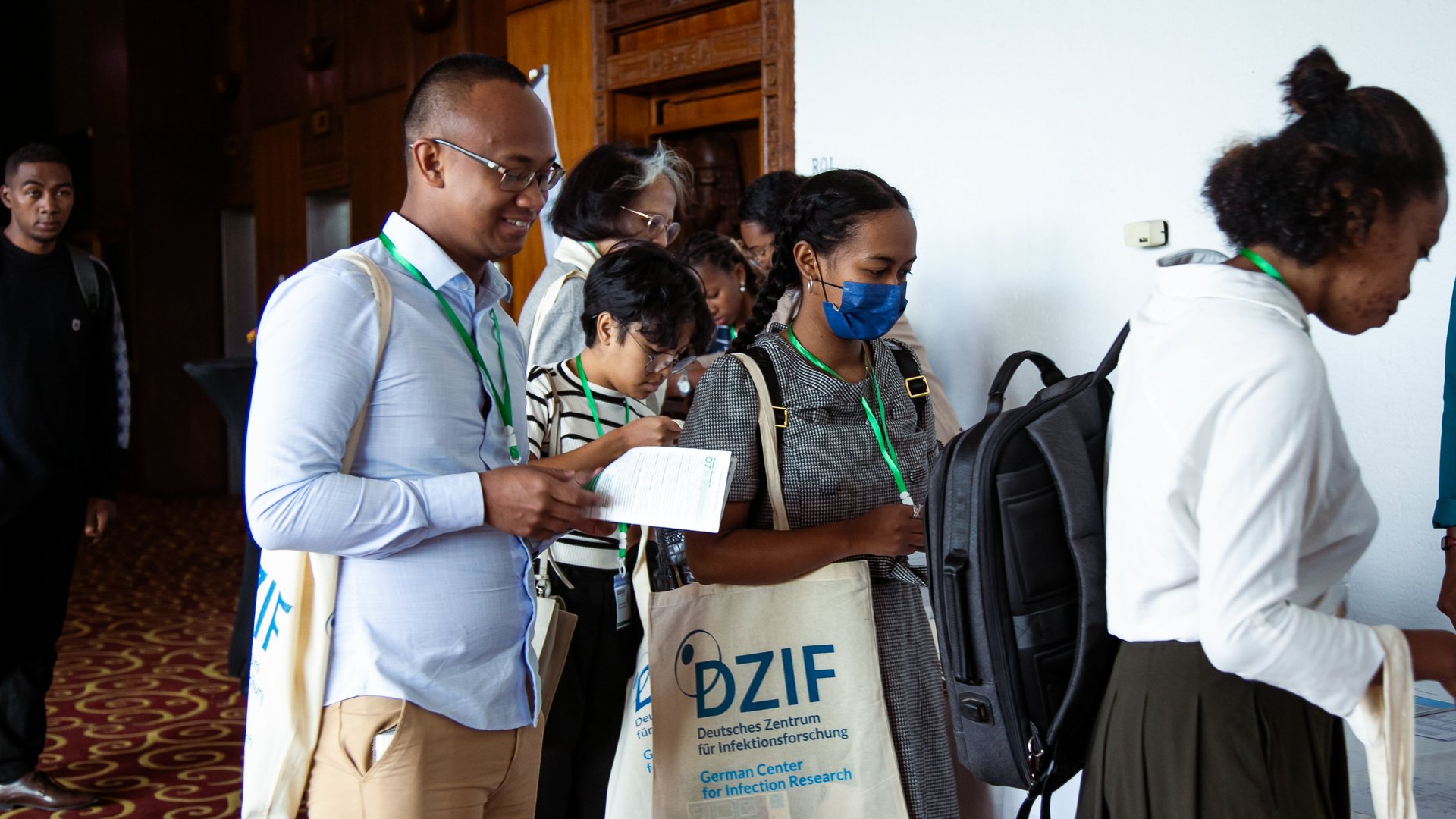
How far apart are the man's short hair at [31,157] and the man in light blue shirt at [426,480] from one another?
2.50 m

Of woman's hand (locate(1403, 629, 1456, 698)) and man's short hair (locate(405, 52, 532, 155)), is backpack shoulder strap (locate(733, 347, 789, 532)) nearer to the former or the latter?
man's short hair (locate(405, 52, 532, 155))

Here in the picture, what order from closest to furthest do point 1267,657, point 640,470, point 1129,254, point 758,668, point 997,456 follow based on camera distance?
point 1267,657 < point 997,456 < point 640,470 < point 758,668 < point 1129,254

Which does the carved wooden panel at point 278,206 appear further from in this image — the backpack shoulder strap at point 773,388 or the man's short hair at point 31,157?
the backpack shoulder strap at point 773,388

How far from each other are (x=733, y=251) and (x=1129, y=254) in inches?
48.7

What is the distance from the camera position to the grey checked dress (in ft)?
6.04

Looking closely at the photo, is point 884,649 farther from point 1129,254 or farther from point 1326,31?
point 1326,31

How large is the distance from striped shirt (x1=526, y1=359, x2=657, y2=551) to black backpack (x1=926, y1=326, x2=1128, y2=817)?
3.10ft

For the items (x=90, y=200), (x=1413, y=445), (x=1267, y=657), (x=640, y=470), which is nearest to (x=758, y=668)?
(x=640, y=470)

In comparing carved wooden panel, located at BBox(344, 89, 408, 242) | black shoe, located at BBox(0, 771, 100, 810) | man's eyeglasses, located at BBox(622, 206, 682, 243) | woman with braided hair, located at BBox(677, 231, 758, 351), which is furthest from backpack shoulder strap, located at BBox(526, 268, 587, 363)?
carved wooden panel, located at BBox(344, 89, 408, 242)

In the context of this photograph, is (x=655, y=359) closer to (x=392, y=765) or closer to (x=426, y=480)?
(x=426, y=480)

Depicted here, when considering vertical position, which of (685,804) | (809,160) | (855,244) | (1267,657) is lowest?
(685,804)

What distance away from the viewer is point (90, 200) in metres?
10.8

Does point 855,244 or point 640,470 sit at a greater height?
point 855,244

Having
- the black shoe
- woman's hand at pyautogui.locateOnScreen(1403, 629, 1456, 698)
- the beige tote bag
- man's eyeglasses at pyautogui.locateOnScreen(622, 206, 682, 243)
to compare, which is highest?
man's eyeglasses at pyautogui.locateOnScreen(622, 206, 682, 243)
